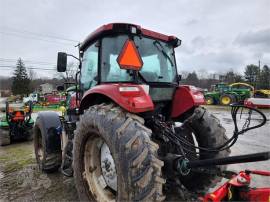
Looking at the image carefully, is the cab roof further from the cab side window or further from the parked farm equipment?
the parked farm equipment

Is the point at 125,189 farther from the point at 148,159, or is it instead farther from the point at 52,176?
the point at 52,176

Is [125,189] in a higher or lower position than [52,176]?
higher

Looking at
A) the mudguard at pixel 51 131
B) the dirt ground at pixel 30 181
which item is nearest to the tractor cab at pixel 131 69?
the mudguard at pixel 51 131

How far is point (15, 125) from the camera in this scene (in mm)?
7059

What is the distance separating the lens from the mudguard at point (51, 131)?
406 cm

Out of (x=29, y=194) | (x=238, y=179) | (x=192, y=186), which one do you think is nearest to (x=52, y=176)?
(x=29, y=194)

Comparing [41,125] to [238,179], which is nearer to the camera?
[238,179]

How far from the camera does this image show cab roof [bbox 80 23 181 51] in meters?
2.71

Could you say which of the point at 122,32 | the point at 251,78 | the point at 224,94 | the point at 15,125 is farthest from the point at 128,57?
the point at 251,78

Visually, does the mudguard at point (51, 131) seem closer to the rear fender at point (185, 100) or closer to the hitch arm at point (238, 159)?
the rear fender at point (185, 100)

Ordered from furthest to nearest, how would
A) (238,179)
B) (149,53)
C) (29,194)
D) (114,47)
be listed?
(29,194), (149,53), (114,47), (238,179)

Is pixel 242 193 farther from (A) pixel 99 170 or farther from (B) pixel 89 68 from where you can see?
(B) pixel 89 68

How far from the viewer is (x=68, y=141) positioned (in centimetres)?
360

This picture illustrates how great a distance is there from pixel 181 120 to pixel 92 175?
4.68ft
